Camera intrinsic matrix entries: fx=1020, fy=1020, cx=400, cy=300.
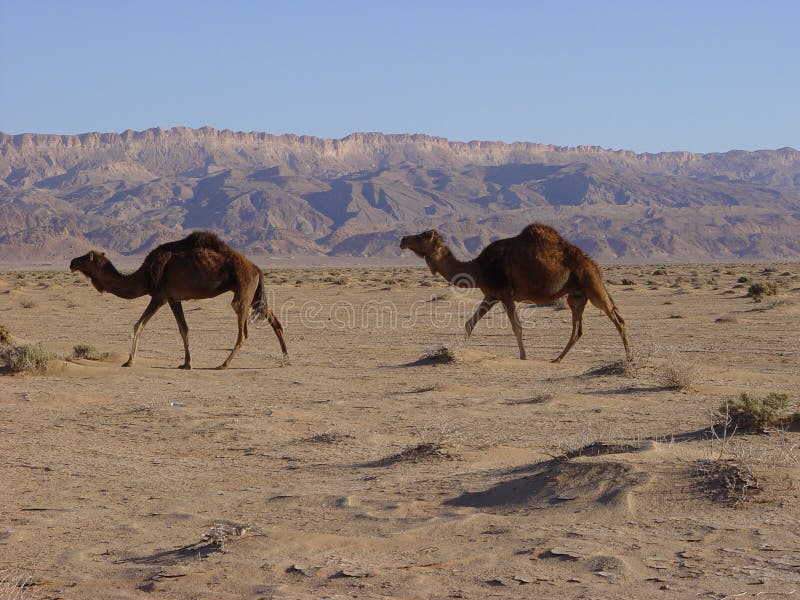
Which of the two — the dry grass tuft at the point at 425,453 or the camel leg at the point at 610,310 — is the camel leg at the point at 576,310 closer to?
the camel leg at the point at 610,310

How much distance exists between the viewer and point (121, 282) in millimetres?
17172

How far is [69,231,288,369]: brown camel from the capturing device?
1667cm

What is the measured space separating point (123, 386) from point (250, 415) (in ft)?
10.2

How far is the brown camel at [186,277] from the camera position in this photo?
16672 mm

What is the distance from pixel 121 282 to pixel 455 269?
573 cm

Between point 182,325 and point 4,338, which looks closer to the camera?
point 182,325

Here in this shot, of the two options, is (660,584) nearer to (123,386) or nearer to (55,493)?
(55,493)

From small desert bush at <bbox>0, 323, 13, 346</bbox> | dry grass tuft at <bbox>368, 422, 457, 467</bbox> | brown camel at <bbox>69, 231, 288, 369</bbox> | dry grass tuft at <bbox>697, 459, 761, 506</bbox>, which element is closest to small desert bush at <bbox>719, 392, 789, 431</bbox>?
dry grass tuft at <bbox>697, 459, 761, 506</bbox>

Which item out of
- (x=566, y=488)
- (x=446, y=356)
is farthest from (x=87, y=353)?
(x=566, y=488)

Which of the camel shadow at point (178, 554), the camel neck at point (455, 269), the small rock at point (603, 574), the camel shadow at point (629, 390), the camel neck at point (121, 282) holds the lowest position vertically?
the camel shadow at point (178, 554)

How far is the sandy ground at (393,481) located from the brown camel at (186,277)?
1.06 m

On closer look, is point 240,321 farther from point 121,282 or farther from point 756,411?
point 756,411

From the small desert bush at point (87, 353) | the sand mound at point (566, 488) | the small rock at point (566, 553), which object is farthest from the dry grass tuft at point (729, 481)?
the small desert bush at point (87, 353)

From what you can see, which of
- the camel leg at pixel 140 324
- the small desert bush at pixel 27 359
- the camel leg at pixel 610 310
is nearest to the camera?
the small desert bush at pixel 27 359
